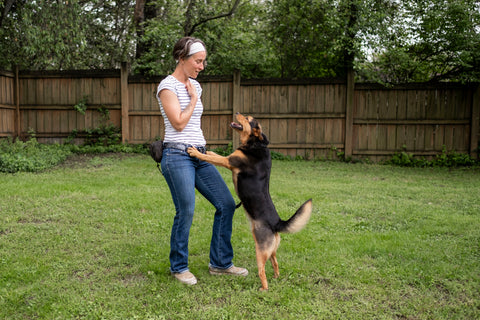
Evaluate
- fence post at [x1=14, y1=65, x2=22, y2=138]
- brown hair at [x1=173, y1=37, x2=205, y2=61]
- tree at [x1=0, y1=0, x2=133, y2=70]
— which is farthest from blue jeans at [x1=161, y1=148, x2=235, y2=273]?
fence post at [x1=14, y1=65, x2=22, y2=138]

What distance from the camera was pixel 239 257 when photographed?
12.9ft

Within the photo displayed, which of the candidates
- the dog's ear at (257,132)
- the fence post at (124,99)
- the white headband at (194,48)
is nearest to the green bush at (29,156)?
the fence post at (124,99)

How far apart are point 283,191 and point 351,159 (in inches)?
175

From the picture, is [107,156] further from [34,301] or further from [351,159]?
[34,301]

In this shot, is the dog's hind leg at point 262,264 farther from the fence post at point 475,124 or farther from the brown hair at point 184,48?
the fence post at point 475,124

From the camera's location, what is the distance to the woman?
3.07m

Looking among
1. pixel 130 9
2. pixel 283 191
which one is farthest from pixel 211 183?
pixel 130 9

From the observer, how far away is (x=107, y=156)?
32.9 feet

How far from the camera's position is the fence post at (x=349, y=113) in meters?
10.2

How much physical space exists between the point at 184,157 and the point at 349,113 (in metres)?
7.95

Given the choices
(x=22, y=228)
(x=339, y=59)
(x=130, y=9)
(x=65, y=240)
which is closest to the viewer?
(x=65, y=240)

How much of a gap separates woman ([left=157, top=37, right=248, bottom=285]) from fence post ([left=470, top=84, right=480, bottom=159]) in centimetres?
894

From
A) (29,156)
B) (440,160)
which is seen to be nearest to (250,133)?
(29,156)

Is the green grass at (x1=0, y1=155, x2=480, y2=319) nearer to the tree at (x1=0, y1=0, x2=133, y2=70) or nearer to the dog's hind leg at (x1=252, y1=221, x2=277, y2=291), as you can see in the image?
the dog's hind leg at (x1=252, y1=221, x2=277, y2=291)
